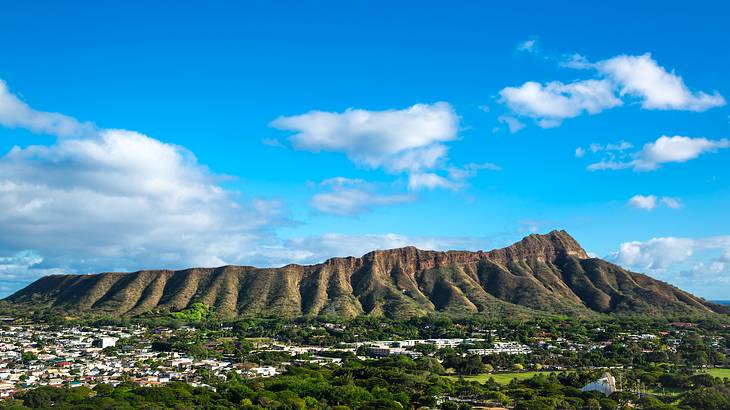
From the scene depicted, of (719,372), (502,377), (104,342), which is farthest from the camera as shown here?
(104,342)

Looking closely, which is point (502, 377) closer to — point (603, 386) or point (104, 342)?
point (603, 386)

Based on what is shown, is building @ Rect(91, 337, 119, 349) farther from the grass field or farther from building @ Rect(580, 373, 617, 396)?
the grass field

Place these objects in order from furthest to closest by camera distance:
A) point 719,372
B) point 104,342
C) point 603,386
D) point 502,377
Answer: point 104,342
point 719,372
point 502,377
point 603,386

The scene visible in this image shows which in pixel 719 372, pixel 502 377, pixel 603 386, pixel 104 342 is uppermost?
pixel 104 342

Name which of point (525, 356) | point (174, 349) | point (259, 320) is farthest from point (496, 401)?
point (259, 320)

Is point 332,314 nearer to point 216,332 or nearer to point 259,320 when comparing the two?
point 259,320

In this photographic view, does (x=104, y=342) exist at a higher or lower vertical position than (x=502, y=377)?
higher

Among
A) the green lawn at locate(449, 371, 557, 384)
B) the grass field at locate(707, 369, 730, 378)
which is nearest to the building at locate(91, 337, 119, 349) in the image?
the green lawn at locate(449, 371, 557, 384)

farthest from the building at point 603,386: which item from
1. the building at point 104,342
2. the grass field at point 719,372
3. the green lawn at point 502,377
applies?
the building at point 104,342

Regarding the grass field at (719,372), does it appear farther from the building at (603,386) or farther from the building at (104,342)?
the building at (104,342)

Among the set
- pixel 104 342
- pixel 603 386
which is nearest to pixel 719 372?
pixel 603 386

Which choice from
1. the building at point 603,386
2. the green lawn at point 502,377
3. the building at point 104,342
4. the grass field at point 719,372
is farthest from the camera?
the building at point 104,342

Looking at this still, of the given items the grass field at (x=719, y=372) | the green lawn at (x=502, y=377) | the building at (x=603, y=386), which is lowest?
the green lawn at (x=502, y=377)
